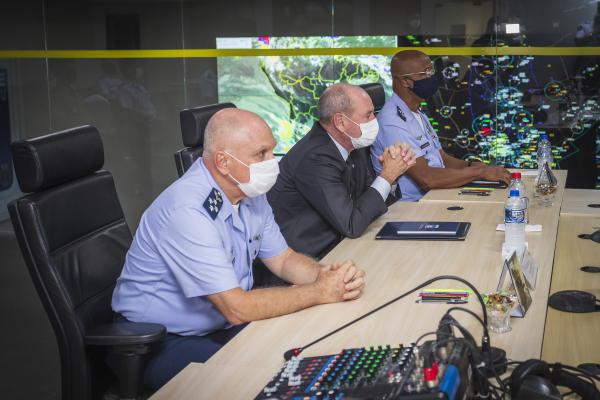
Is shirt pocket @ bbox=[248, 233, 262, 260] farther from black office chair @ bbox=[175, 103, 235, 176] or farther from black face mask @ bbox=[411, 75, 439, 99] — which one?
black face mask @ bbox=[411, 75, 439, 99]

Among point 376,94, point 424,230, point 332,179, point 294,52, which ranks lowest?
point 424,230

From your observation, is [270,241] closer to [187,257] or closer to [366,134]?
[187,257]

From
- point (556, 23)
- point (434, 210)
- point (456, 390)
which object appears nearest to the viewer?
point (456, 390)

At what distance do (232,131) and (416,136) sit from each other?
210cm

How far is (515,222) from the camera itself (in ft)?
9.52

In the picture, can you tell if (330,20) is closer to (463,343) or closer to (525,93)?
(525,93)

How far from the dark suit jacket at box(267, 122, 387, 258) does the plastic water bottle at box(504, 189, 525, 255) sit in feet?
1.80

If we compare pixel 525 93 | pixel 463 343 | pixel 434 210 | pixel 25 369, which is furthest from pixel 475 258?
pixel 525 93

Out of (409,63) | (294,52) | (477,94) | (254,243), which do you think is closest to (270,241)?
(254,243)

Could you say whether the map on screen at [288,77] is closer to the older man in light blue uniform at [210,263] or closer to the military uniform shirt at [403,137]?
the military uniform shirt at [403,137]

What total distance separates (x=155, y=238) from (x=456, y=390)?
4.19ft

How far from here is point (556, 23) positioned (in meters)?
5.57

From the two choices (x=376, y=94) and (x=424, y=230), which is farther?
(x=376, y=94)

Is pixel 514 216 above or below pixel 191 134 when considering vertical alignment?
below
